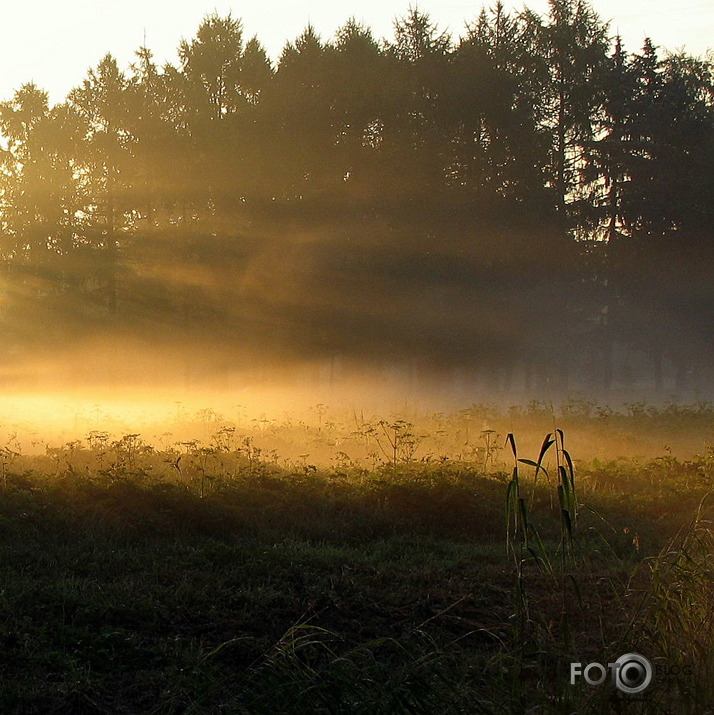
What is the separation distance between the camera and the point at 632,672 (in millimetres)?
3934

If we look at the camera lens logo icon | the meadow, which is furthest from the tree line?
the camera lens logo icon

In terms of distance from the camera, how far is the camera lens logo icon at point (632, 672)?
3.75 meters

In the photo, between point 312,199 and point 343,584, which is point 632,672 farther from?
point 312,199

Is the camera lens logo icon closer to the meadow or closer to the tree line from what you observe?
the meadow

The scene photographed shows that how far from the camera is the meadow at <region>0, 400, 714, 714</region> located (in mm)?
4094

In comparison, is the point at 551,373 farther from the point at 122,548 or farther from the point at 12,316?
the point at 122,548

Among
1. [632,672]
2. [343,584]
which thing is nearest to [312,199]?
[343,584]

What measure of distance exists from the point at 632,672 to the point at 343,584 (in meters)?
3.09

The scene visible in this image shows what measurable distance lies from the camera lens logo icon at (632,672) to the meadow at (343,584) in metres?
0.06

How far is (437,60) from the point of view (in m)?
30.6

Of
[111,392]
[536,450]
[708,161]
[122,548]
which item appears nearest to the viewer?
[122,548]

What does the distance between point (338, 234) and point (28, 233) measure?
34.4 feet

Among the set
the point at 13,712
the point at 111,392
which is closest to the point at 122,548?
the point at 13,712

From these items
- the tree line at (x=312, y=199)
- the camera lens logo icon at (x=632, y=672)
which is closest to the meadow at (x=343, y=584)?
the camera lens logo icon at (x=632, y=672)
